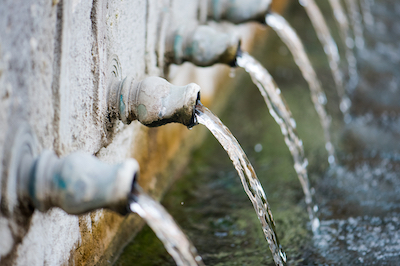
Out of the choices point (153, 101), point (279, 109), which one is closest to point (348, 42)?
point (279, 109)

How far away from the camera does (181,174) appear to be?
10.3ft

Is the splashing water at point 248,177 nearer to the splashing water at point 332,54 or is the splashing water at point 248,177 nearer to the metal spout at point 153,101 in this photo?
the metal spout at point 153,101

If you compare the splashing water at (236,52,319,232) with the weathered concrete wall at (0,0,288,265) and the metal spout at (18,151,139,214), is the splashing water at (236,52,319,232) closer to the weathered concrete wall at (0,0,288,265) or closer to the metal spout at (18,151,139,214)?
the weathered concrete wall at (0,0,288,265)

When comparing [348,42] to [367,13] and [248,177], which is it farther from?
[248,177]

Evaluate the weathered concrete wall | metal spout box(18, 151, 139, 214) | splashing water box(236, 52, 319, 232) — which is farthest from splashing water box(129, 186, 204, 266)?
splashing water box(236, 52, 319, 232)

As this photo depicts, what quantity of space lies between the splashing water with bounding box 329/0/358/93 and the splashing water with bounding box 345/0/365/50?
0.31 feet

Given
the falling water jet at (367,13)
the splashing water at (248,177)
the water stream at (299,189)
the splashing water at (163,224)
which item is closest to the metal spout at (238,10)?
the water stream at (299,189)

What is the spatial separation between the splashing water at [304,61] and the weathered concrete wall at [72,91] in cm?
91

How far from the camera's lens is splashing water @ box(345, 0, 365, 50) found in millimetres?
5284

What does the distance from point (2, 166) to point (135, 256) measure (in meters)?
1.13

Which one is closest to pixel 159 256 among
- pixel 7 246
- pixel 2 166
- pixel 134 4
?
Answer: pixel 7 246

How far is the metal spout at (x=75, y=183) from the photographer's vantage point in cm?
139

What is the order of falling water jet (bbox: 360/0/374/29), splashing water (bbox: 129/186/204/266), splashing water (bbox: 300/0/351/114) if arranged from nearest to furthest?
1. splashing water (bbox: 129/186/204/266)
2. splashing water (bbox: 300/0/351/114)
3. falling water jet (bbox: 360/0/374/29)

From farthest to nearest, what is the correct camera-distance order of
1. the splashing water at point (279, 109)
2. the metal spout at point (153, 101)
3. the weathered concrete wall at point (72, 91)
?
1. the splashing water at point (279, 109)
2. the metal spout at point (153, 101)
3. the weathered concrete wall at point (72, 91)
